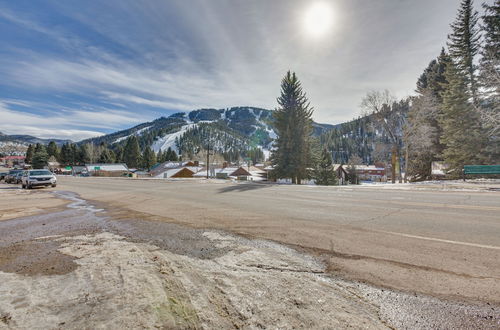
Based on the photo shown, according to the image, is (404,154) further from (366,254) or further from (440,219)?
(366,254)

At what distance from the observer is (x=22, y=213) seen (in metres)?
8.24

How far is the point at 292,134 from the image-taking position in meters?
27.1

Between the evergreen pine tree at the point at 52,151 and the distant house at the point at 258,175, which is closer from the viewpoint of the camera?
the distant house at the point at 258,175

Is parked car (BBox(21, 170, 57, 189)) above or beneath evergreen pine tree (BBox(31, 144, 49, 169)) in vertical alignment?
beneath

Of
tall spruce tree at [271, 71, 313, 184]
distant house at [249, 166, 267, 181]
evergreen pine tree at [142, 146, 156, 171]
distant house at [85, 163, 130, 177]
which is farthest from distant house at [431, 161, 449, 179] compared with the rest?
evergreen pine tree at [142, 146, 156, 171]

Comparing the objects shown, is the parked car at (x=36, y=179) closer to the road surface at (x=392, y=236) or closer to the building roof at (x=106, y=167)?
the road surface at (x=392, y=236)

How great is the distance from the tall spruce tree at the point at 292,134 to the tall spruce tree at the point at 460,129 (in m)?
14.2

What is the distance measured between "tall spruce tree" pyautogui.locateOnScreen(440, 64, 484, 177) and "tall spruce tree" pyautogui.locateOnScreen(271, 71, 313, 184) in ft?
46.5

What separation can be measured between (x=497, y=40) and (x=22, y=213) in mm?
36677

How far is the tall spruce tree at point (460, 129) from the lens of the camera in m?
22.3

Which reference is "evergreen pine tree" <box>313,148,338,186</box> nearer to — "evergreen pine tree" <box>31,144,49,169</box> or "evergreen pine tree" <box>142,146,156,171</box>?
"evergreen pine tree" <box>142,146,156,171</box>

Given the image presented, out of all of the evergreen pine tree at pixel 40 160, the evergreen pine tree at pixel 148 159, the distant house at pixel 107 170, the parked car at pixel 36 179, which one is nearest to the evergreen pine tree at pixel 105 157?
the evergreen pine tree at pixel 148 159

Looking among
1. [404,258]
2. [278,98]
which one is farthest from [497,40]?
[404,258]

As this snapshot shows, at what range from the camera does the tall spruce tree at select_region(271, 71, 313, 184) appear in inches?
1053
